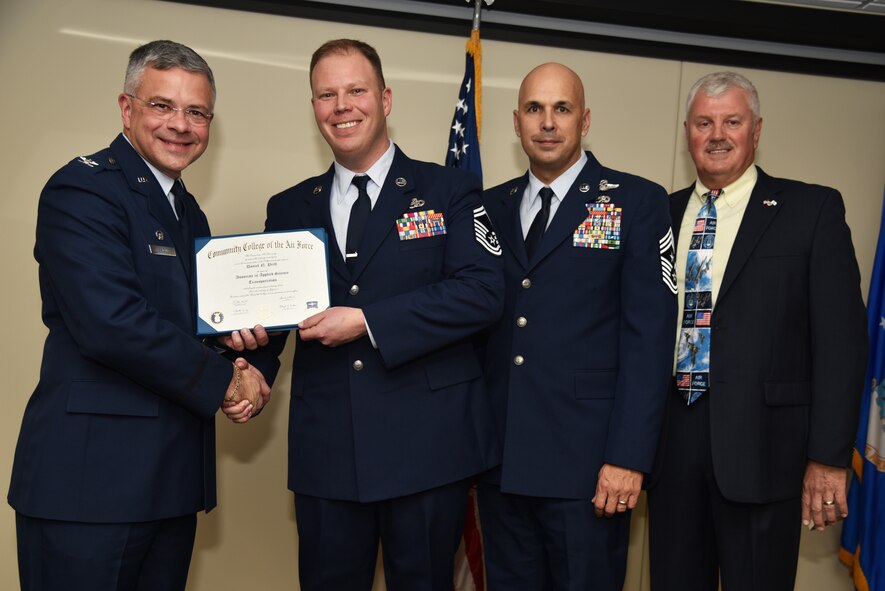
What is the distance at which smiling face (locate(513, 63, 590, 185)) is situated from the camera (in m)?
2.41

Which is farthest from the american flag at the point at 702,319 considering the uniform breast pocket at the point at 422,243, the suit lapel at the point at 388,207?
the suit lapel at the point at 388,207

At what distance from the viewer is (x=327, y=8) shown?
3.14 meters

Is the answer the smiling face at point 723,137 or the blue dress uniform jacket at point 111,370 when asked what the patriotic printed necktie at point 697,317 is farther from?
the blue dress uniform jacket at point 111,370

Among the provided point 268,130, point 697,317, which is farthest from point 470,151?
point 697,317

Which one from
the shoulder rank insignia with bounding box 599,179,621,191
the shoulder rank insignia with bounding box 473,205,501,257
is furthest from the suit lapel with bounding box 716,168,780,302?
the shoulder rank insignia with bounding box 473,205,501,257

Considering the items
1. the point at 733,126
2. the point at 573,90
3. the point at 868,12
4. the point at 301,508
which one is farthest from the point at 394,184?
the point at 868,12

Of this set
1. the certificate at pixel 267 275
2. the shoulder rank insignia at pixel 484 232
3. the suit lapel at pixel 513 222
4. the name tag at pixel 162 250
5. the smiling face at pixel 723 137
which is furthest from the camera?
the smiling face at pixel 723 137

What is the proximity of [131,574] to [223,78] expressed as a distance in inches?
76.8

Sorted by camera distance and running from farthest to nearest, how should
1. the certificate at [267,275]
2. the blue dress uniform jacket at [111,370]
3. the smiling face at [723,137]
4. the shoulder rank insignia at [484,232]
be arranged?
the smiling face at [723,137]
the shoulder rank insignia at [484,232]
the certificate at [267,275]
the blue dress uniform jacket at [111,370]

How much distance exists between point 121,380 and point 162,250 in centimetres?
35

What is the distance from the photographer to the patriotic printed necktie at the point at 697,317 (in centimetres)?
241

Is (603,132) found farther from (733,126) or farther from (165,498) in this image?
(165,498)

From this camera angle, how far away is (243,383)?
2.17 metres

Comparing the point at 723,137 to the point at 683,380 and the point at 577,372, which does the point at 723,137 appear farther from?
the point at 577,372
